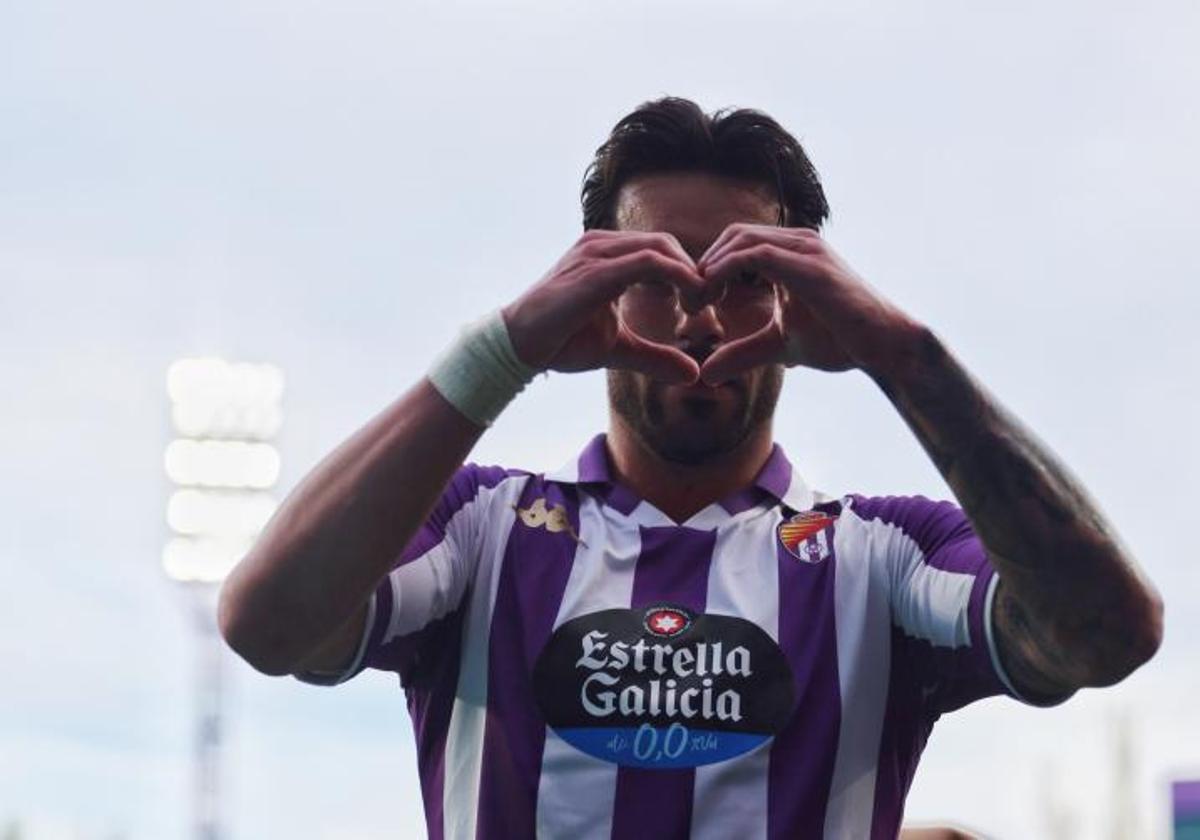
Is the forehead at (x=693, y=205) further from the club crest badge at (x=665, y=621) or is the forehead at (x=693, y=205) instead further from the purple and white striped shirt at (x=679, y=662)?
the club crest badge at (x=665, y=621)

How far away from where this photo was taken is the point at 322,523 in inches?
125

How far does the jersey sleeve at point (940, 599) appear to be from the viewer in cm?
341

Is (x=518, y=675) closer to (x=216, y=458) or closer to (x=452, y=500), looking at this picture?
(x=452, y=500)

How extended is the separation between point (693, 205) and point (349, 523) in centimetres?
107

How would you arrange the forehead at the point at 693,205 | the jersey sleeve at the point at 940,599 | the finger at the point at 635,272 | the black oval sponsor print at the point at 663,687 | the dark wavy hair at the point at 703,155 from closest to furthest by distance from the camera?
the finger at the point at 635,272 < the jersey sleeve at the point at 940,599 < the black oval sponsor print at the point at 663,687 < the forehead at the point at 693,205 < the dark wavy hair at the point at 703,155

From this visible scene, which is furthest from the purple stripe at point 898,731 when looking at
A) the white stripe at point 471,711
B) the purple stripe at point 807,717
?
the white stripe at point 471,711

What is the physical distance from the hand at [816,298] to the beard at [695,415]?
17.1 inches

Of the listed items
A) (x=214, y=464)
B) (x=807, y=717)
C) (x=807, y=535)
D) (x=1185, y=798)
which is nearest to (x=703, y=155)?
(x=807, y=535)

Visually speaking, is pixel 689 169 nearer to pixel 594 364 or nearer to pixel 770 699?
pixel 594 364

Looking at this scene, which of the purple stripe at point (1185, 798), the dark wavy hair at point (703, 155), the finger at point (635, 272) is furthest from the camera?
the purple stripe at point (1185, 798)

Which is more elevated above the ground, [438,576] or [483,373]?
[483,373]

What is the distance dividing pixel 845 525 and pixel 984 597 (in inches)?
18.8

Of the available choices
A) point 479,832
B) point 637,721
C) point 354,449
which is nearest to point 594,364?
point 354,449

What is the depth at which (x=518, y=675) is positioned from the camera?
361 cm
